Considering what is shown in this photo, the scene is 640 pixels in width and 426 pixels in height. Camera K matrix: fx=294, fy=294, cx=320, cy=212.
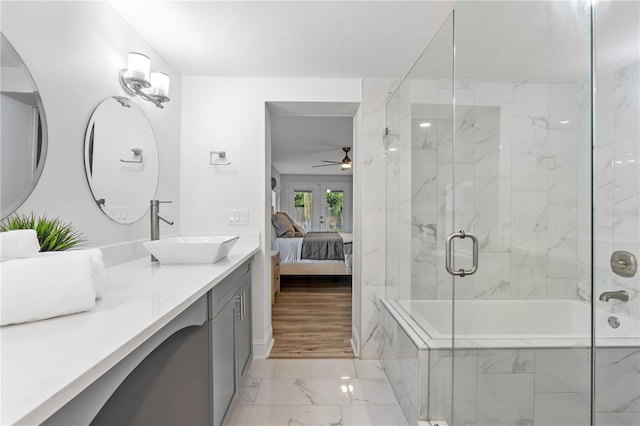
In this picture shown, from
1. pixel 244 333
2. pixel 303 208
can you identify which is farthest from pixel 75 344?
pixel 303 208

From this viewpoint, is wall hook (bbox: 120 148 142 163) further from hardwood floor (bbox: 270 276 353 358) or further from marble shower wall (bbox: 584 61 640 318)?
marble shower wall (bbox: 584 61 640 318)

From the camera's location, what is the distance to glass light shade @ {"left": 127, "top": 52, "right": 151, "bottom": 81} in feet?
5.43

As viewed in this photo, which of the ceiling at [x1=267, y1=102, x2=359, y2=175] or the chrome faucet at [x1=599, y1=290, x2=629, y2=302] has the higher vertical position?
the ceiling at [x1=267, y1=102, x2=359, y2=175]

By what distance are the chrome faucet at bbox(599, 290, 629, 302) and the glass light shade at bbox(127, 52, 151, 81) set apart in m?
2.62

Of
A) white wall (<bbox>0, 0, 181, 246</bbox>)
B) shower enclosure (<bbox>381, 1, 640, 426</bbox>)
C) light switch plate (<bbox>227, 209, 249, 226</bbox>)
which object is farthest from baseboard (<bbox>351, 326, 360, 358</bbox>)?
white wall (<bbox>0, 0, 181, 246</bbox>)

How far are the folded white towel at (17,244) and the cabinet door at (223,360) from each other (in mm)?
708

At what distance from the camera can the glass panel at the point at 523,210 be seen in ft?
3.80

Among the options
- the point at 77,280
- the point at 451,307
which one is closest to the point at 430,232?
the point at 451,307

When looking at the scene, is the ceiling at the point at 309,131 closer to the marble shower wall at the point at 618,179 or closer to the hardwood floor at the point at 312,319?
the marble shower wall at the point at 618,179

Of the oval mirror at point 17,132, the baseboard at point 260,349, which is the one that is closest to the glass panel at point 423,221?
the baseboard at point 260,349

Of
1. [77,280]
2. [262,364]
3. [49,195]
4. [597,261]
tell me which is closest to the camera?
[77,280]

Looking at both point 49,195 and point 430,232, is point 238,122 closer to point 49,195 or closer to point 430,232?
point 49,195

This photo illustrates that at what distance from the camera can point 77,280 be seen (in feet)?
2.44

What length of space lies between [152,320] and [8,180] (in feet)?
2.69
